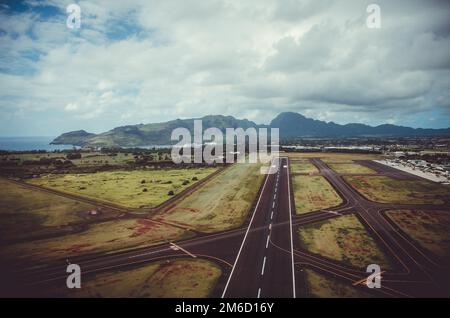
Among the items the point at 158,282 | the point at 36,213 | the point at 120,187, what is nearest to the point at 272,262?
the point at 158,282

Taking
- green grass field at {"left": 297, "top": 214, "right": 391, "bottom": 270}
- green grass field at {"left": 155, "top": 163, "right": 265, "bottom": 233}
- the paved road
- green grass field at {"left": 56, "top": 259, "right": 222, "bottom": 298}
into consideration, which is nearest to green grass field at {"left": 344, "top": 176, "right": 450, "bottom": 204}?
green grass field at {"left": 297, "top": 214, "right": 391, "bottom": 270}

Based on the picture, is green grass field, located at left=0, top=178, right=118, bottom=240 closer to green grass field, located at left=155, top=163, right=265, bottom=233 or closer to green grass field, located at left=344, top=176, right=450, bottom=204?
green grass field, located at left=155, top=163, right=265, bottom=233

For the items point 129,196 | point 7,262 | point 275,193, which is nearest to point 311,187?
point 275,193

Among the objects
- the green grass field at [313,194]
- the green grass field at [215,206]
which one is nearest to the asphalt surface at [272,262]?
the green grass field at [215,206]

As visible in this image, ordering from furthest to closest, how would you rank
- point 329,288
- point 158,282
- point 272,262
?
point 272,262
point 158,282
point 329,288

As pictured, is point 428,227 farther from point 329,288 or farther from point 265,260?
point 265,260

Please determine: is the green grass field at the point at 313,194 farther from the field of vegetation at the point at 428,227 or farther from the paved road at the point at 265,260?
the field of vegetation at the point at 428,227
